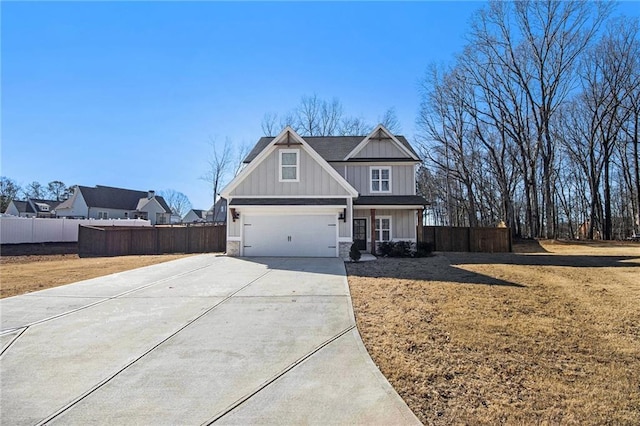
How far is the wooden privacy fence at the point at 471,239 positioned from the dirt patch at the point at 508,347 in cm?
1285

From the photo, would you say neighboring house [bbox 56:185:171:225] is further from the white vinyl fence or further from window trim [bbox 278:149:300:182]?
window trim [bbox 278:149:300:182]

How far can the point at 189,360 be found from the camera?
16.0ft

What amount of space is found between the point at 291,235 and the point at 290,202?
1.61 m

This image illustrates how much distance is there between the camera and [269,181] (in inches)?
655

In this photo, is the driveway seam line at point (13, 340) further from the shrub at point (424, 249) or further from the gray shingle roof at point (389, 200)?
the shrub at point (424, 249)

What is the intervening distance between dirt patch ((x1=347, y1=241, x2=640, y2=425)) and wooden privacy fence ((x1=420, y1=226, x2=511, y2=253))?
506 inches

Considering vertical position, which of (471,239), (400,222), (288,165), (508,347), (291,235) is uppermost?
(288,165)

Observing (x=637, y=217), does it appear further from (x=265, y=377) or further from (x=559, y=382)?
(x=265, y=377)

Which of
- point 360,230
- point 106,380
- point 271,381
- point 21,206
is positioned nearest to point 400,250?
point 360,230

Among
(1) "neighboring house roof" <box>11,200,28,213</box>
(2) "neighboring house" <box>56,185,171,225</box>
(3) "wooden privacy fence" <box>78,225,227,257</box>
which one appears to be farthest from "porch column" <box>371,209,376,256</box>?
(1) "neighboring house roof" <box>11,200,28,213</box>

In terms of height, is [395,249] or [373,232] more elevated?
[373,232]

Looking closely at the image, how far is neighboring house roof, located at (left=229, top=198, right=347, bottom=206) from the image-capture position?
52.4 ft

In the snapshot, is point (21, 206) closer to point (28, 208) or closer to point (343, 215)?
point (28, 208)

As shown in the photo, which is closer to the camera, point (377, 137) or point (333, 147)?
point (377, 137)
